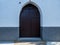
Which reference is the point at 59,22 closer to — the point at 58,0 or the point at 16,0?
the point at 58,0

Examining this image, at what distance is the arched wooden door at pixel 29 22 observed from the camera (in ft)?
35.2

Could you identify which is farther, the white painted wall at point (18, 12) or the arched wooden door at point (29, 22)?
the arched wooden door at point (29, 22)

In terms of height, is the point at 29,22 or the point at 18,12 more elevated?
the point at 18,12

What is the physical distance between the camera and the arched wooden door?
1074 centimetres

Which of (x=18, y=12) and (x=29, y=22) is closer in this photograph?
(x=18, y=12)

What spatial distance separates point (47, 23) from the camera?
10234 mm

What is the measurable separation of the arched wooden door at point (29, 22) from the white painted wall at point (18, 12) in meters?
0.66

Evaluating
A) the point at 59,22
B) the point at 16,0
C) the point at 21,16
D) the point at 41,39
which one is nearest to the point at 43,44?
the point at 41,39

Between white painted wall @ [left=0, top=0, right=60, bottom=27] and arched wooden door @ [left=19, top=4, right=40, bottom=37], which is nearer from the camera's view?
white painted wall @ [left=0, top=0, right=60, bottom=27]

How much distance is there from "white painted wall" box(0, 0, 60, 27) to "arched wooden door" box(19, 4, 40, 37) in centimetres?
66

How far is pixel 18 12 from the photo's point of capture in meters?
10.1

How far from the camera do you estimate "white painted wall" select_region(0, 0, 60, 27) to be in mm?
10078

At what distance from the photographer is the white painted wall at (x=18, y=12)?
10078 mm

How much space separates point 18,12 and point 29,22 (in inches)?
47.6
